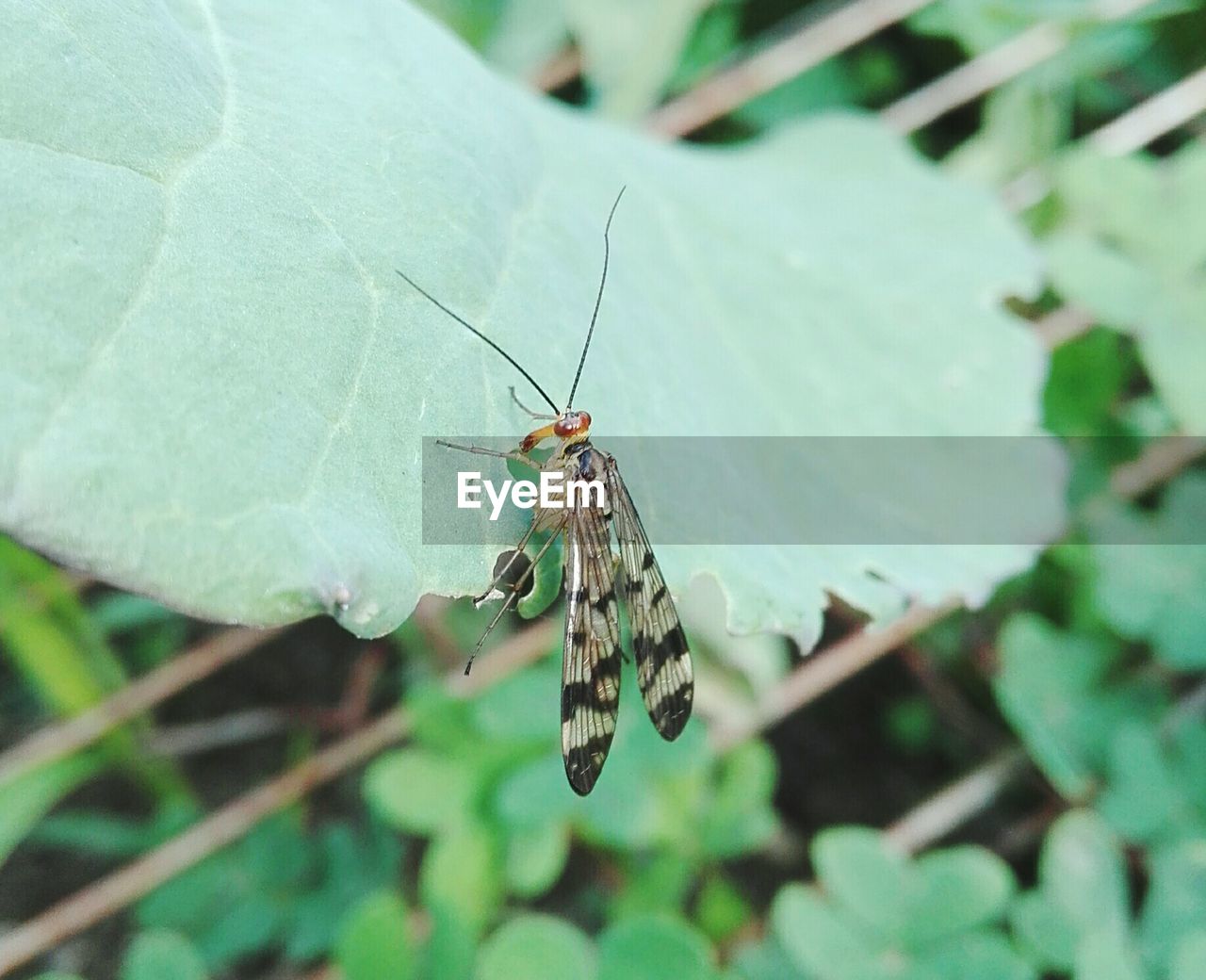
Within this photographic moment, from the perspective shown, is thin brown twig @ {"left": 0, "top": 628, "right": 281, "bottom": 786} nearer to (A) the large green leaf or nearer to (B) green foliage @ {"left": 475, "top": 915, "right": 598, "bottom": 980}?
(B) green foliage @ {"left": 475, "top": 915, "right": 598, "bottom": 980}

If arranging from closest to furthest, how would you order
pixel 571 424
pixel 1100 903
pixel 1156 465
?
pixel 571 424 < pixel 1100 903 < pixel 1156 465

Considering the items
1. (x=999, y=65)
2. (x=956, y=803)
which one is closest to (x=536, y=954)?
(x=956, y=803)

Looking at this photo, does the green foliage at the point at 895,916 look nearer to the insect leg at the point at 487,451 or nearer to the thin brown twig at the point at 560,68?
the insect leg at the point at 487,451

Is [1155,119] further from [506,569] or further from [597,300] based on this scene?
[506,569]

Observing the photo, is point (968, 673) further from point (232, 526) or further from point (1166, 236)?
point (232, 526)

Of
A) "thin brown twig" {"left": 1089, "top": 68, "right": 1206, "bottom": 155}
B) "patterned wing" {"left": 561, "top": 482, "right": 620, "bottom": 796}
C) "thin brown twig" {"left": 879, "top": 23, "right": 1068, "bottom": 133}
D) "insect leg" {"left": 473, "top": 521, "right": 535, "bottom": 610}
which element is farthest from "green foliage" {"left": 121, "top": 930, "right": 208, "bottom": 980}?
"thin brown twig" {"left": 1089, "top": 68, "right": 1206, "bottom": 155}

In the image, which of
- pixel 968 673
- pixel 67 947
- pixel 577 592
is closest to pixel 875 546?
pixel 577 592

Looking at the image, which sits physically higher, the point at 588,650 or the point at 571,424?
the point at 571,424
